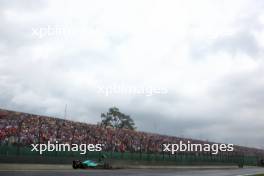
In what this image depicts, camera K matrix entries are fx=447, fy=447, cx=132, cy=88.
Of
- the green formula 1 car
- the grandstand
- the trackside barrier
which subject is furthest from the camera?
the green formula 1 car

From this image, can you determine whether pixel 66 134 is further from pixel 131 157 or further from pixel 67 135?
pixel 131 157

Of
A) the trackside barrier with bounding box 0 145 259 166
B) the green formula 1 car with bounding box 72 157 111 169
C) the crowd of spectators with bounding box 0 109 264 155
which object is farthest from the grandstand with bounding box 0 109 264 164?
the green formula 1 car with bounding box 72 157 111 169

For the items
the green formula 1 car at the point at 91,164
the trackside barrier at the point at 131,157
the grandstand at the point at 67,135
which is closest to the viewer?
the trackside barrier at the point at 131,157

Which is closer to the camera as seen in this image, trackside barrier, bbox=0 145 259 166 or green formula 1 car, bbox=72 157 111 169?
trackside barrier, bbox=0 145 259 166

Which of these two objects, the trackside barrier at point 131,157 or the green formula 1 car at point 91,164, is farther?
the green formula 1 car at point 91,164

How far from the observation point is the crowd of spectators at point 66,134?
33938mm

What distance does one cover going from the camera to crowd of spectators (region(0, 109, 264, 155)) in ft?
111

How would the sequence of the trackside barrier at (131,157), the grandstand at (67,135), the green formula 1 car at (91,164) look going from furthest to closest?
the green formula 1 car at (91,164) < the grandstand at (67,135) < the trackside barrier at (131,157)

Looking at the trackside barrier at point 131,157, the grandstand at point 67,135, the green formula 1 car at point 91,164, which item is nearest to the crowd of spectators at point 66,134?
the grandstand at point 67,135

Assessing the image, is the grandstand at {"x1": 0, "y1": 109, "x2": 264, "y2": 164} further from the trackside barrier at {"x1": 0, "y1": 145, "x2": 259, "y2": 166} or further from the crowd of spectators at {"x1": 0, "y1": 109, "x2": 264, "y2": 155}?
the trackside barrier at {"x1": 0, "y1": 145, "x2": 259, "y2": 166}

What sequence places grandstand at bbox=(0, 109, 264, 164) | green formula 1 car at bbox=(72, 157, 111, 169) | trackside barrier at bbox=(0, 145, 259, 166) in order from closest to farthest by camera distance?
trackside barrier at bbox=(0, 145, 259, 166)
grandstand at bbox=(0, 109, 264, 164)
green formula 1 car at bbox=(72, 157, 111, 169)

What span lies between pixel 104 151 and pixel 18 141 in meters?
12.0

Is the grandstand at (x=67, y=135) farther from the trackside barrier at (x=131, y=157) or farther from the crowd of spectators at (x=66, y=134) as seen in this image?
the trackside barrier at (x=131, y=157)

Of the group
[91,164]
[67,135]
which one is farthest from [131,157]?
[91,164]
